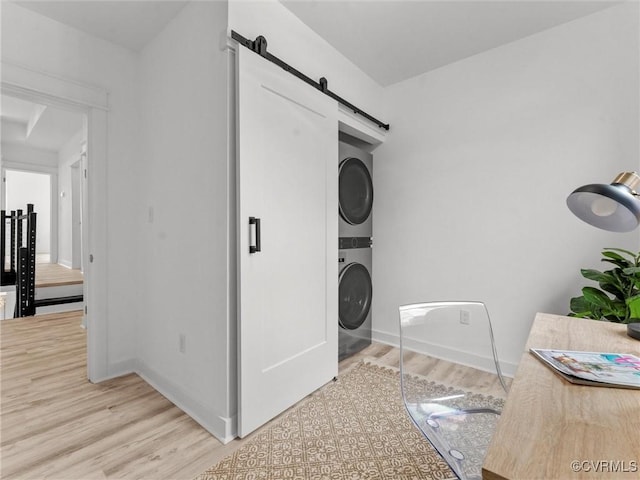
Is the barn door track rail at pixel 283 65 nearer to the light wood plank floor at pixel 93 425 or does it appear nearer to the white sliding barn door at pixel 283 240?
the white sliding barn door at pixel 283 240

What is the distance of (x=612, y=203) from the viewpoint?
2.74ft

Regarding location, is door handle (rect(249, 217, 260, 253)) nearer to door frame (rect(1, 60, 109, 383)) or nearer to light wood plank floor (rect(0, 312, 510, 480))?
light wood plank floor (rect(0, 312, 510, 480))

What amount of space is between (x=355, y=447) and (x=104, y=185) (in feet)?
7.83

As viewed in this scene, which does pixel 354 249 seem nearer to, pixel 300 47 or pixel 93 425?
pixel 300 47

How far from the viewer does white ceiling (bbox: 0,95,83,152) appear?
12.8ft

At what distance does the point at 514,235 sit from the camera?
2383mm

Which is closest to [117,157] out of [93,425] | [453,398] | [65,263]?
[93,425]

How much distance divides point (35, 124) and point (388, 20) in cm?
481

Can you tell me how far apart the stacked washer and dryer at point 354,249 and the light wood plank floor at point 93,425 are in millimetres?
277

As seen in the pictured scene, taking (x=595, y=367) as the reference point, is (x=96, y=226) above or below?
above

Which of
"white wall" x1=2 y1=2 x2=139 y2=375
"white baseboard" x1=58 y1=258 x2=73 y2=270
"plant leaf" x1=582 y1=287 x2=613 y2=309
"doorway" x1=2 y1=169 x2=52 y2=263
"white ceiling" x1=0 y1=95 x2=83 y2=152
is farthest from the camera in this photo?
"doorway" x1=2 y1=169 x2=52 y2=263

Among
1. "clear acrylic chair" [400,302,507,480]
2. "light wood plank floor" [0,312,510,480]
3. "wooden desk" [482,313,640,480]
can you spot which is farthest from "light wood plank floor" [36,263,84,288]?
"wooden desk" [482,313,640,480]

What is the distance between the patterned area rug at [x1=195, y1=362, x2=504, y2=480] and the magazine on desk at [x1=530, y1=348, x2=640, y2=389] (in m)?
0.48

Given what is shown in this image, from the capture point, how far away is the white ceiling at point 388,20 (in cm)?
194
